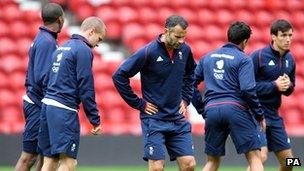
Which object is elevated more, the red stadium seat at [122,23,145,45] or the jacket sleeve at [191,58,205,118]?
the red stadium seat at [122,23,145,45]

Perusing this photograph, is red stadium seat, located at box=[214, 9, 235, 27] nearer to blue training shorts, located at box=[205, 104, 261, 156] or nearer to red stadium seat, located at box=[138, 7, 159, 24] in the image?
red stadium seat, located at box=[138, 7, 159, 24]

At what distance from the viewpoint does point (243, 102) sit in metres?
10.3

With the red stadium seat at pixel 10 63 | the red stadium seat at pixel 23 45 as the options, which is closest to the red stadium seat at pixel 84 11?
the red stadium seat at pixel 23 45

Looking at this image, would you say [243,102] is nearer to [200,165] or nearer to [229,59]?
[229,59]

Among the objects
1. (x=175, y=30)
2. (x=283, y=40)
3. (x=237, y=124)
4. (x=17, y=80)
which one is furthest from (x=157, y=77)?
(x=17, y=80)

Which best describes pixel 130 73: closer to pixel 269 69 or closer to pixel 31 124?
pixel 31 124

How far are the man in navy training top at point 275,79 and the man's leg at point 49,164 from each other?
8.69 feet

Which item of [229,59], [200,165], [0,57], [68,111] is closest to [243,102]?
[229,59]

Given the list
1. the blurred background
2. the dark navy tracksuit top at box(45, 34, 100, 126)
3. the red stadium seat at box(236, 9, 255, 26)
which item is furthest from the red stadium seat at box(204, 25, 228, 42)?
the dark navy tracksuit top at box(45, 34, 100, 126)

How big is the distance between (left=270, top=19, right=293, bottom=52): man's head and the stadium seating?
5.06 metres

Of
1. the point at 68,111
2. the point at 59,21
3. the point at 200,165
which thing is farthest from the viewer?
the point at 200,165

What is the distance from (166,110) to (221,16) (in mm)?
9004

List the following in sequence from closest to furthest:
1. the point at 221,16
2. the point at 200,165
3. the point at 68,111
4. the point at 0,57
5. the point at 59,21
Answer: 1. the point at 68,111
2. the point at 59,21
3. the point at 200,165
4. the point at 0,57
5. the point at 221,16

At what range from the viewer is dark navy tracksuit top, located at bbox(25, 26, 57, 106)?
10.4 meters
